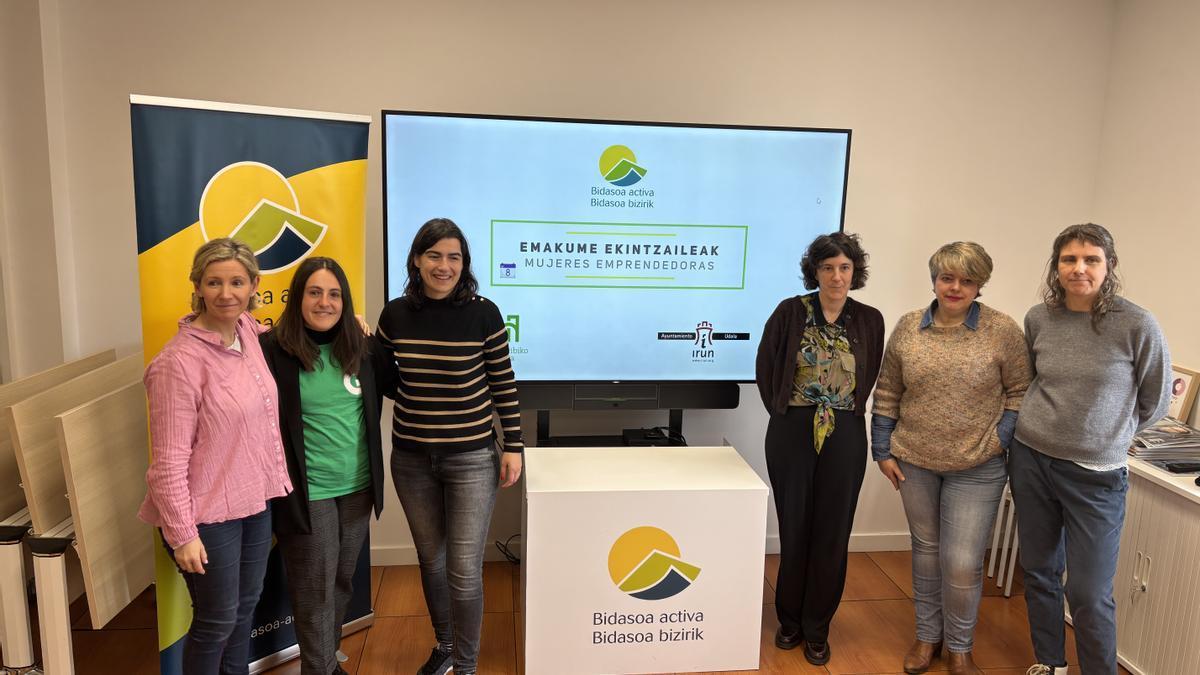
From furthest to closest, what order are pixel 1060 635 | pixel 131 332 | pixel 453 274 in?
pixel 131 332, pixel 1060 635, pixel 453 274

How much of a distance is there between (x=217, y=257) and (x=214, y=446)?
46cm

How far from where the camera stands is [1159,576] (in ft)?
7.91

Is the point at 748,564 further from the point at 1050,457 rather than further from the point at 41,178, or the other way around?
the point at 41,178

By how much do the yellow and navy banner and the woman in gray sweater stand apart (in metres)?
2.19

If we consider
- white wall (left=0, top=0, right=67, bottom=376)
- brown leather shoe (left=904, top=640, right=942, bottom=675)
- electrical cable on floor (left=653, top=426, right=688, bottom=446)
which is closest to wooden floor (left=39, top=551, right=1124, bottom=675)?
brown leather shoe (left=904, top=640, right=942, bottom=675)

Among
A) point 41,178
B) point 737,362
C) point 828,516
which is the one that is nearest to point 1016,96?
point 737,362

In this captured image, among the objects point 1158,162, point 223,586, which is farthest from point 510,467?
point 1158,162

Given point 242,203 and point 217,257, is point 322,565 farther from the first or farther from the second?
point 242,203

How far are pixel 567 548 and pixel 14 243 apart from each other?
2.37 metres

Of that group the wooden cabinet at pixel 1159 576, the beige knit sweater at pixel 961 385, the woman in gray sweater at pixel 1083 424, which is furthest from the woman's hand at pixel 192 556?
the wooden cabinet at pixel 1159 576

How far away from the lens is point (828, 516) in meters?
2.49

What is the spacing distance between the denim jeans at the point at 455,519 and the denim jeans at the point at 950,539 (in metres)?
1.42

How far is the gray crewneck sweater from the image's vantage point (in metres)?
2.04

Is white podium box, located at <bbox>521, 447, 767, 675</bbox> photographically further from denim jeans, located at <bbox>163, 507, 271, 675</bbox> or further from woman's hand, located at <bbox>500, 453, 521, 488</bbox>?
denim jeans, located at <bbox>163, 507, 271, 675</bbox>
